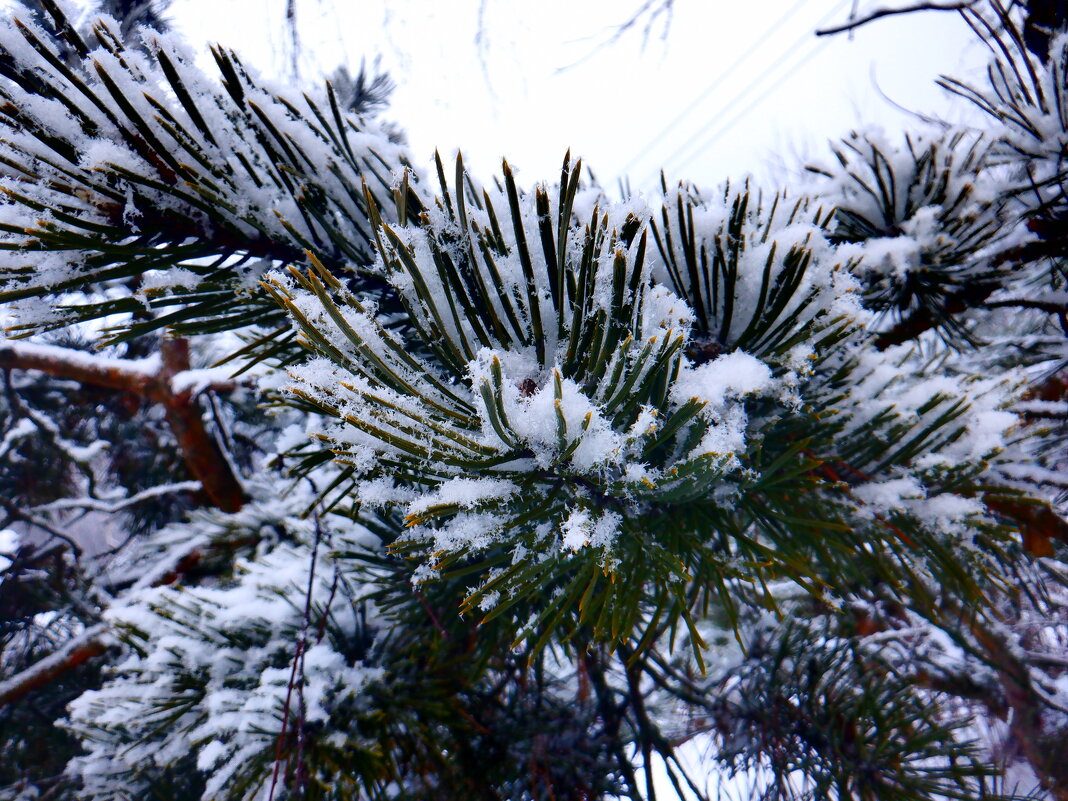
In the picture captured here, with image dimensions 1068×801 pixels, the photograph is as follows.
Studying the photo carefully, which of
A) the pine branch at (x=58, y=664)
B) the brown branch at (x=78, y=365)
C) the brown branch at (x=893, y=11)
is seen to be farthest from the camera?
the pine branch at (x=58, y=664)

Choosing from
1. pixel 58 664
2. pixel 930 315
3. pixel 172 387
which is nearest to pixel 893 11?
pixel 930 315

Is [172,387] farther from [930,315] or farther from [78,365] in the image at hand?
A: [930,315]

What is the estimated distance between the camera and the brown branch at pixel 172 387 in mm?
1257

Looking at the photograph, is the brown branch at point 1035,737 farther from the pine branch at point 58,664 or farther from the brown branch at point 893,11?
the pine branch at point 58,664

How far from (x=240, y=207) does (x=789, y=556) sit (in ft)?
1.51

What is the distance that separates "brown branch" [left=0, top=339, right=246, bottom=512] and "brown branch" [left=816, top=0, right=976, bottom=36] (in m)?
1.34

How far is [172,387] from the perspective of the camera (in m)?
1.34

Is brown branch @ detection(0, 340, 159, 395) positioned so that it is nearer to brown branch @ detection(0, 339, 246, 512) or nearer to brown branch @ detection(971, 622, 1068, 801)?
brown branch @ detection(0, 339, 246, 512)

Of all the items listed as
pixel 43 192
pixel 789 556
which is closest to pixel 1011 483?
pixel 789 556

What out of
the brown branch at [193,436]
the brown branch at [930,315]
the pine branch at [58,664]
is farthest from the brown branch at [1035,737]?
the pine branch at [58,664]

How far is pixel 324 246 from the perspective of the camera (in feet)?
1.41

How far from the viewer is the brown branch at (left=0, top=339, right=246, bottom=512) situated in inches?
49.5

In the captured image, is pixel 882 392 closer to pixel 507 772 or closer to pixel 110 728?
pixel 507 772

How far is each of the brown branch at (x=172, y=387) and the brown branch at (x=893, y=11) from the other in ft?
4.41
